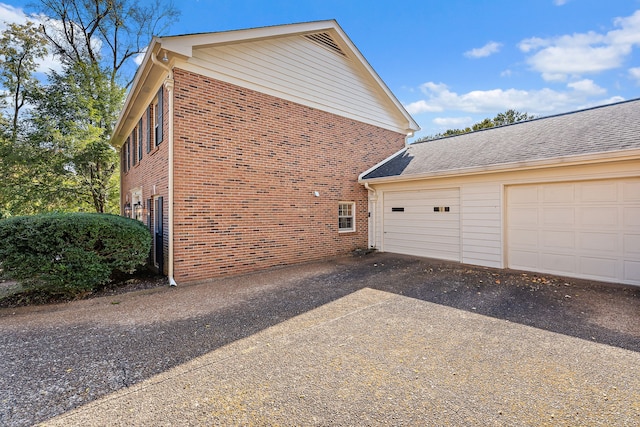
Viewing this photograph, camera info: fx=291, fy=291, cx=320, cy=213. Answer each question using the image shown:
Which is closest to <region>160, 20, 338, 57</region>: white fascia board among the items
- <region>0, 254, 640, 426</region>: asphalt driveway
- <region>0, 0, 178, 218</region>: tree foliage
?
<region>0, 254, 640, 426</region>: asphalt driveway

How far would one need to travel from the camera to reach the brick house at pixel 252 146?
6633mm

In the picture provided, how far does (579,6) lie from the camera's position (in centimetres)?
769

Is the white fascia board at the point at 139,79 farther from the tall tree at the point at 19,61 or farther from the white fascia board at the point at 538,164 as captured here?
the tall tree at the point at 19,61

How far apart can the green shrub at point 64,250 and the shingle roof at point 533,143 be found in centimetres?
765

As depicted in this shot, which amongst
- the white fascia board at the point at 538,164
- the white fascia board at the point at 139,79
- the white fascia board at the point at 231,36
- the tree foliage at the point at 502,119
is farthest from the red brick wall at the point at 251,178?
the tree foliage at the point at 502,119

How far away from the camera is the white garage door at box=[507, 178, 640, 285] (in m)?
6.00

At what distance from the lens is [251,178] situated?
7703mm

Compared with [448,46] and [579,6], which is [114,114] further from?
[579,6]

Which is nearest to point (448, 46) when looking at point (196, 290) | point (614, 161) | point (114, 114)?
point (614, 161)

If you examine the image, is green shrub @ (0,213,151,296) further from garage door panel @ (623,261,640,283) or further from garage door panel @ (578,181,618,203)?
garage door panel @ (623,261,640,283)

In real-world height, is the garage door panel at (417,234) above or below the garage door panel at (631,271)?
above

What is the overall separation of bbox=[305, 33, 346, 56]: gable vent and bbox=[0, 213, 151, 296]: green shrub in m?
7.67

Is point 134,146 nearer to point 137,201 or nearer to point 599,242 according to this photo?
point 137,201

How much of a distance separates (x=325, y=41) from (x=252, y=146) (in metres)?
4.74
